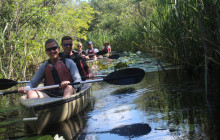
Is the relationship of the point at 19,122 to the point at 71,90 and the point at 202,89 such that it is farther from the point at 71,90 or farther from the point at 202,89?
the point at 202,89

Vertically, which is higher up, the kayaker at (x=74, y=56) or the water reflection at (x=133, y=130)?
the kayaker at (x=74, y=56)

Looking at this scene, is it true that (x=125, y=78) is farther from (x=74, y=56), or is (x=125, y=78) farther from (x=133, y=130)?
(x=74, y=56)

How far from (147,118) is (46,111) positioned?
4.82ft

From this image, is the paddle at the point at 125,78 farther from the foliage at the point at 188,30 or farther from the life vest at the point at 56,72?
the foliage at the point at 188,30

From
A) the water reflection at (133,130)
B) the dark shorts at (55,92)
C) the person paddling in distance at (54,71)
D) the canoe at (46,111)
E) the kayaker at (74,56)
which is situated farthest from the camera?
the kayaker at (74,56)

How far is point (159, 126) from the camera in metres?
3.49

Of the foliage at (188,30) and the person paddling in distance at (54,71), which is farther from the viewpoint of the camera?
the person paddling in distance at (54,71)

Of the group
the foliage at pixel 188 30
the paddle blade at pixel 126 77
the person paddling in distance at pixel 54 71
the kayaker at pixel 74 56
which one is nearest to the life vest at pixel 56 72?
the person paddling in distance at pixel 54 71

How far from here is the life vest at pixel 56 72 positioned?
16.0 ft

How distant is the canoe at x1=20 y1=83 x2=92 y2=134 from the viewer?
3.74 m

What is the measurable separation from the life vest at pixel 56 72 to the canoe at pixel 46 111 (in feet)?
1.73

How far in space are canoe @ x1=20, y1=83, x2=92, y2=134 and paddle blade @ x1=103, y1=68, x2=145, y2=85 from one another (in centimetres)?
72

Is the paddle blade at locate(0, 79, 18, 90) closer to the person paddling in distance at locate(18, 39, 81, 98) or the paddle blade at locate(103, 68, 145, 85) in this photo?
the person paddling in distance at locate(18, 39, 81, 98)

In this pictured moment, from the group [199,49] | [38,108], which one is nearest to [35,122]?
[38,108]
